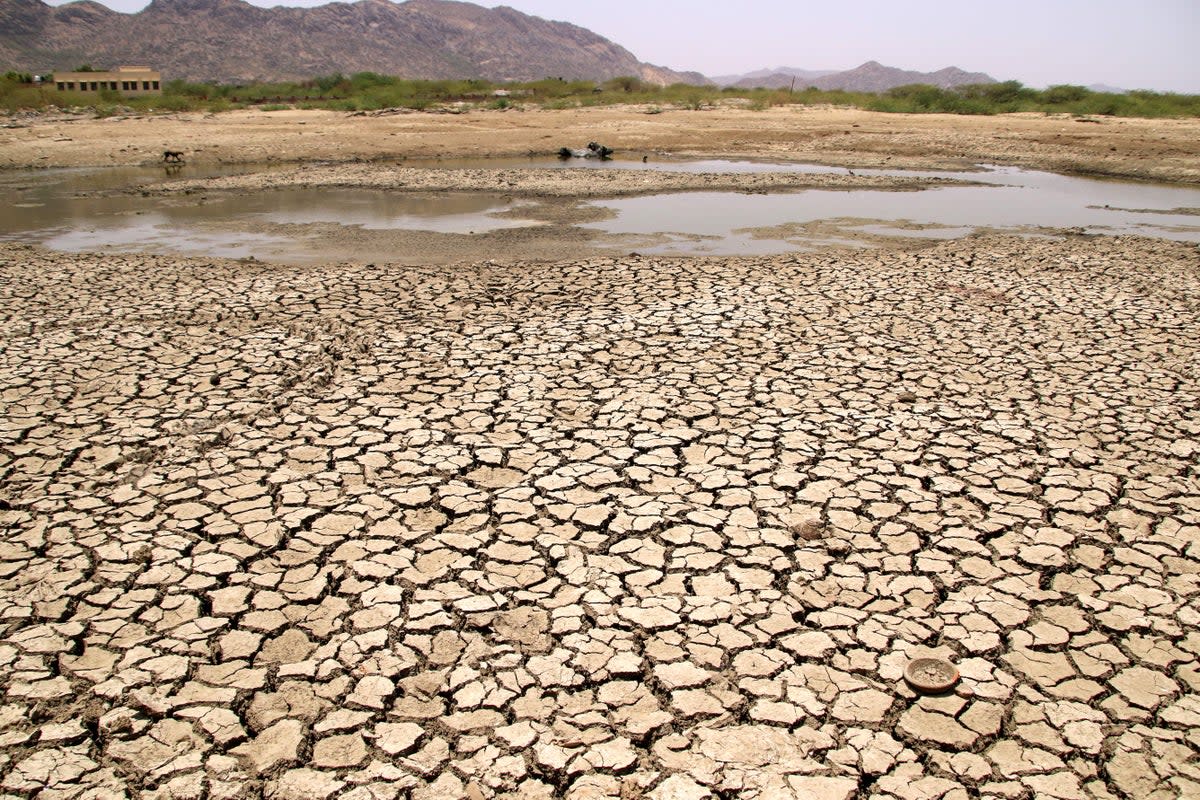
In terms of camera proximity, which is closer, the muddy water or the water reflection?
the muddy water

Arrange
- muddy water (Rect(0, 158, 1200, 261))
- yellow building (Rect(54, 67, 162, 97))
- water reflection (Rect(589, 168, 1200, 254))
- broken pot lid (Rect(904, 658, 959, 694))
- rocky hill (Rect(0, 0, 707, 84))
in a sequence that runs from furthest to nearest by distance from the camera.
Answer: rocky hill (Rect(0, 0, 707, 84)) → yellow building (Rect(54, 67, 162, 97)) → water reflection (Rect(589, 168, 1200, 254)) → muddy water (Rect(0, 158, 1200, 261)) → broken pot lid (Rect(904, 658, 959, 694))

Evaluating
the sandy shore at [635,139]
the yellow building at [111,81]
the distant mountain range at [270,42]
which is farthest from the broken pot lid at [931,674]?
the distant mountain range at [270,42]

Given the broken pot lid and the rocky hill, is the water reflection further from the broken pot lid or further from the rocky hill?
the rocky hill

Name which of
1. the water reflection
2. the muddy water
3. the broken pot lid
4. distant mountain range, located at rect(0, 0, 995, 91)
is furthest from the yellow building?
the broken pot lid

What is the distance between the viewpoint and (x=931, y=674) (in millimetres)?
2887

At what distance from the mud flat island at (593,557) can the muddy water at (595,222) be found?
414 centimetres

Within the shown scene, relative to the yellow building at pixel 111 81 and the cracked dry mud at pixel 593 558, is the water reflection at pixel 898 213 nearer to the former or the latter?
the cracked dry mud at pixel 593 558

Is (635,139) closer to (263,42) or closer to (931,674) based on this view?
(931,674)

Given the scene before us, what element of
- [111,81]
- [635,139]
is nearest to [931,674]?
[635,139]

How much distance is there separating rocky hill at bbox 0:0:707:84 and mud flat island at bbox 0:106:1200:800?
281ft

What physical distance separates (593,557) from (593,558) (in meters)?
0.01

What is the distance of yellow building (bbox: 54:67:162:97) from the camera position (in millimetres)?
40844

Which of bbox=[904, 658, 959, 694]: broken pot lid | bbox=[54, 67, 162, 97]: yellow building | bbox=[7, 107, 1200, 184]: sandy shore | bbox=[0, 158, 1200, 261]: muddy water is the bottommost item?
bbox=[904, 658, 959, 694]: broken pot lid

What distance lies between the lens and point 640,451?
4.64 metres
